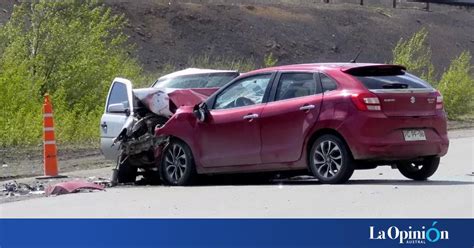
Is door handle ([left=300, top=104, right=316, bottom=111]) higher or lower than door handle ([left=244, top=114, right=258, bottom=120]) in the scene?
higher

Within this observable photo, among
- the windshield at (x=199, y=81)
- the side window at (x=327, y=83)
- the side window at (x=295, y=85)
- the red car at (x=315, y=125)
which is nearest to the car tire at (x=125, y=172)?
the red car at (x=315, y=125)

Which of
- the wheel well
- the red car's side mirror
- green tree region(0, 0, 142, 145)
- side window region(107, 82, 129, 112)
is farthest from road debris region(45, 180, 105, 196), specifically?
green tree region(0, 0, 142, 145)

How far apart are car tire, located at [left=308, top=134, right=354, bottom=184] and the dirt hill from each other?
44.0 meters

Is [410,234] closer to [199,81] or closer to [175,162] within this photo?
[175,162]

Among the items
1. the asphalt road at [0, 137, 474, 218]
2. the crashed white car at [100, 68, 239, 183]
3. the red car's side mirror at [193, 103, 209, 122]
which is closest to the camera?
the asphalt road at [0, 137, 474, 218]

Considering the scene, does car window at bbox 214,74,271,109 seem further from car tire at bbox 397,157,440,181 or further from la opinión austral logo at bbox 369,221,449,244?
la opinión austral logo at bbox 369,221,449,244

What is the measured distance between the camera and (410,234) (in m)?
10.0

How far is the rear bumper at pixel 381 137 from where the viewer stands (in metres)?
13.7

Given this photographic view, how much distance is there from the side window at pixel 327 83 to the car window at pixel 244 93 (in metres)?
0.95

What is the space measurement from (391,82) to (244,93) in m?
2.16

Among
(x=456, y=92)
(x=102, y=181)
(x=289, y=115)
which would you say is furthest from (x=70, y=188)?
(x=456, y=92)

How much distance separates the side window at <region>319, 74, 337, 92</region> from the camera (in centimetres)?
1413

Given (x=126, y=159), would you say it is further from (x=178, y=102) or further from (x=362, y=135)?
(x=362, y=135)

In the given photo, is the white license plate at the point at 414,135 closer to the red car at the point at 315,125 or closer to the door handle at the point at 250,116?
the red car at the point at 315,125
